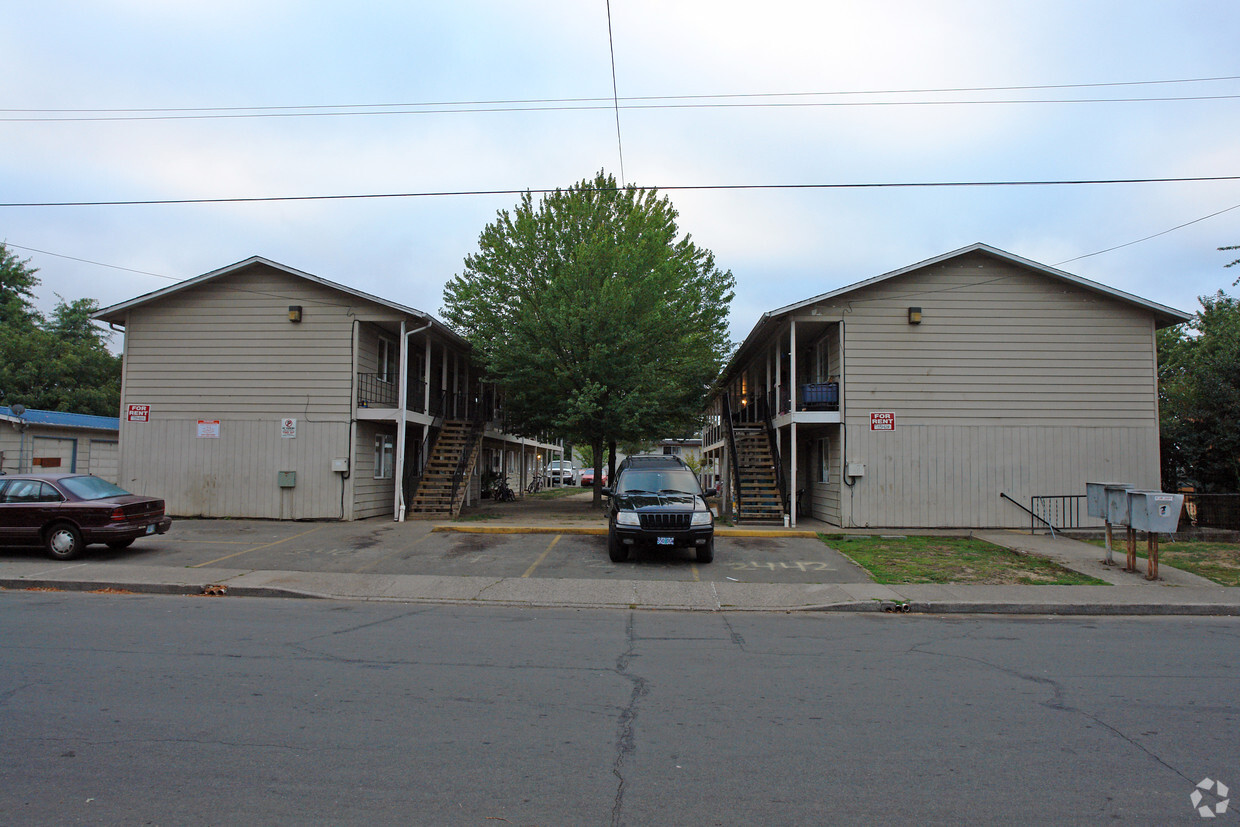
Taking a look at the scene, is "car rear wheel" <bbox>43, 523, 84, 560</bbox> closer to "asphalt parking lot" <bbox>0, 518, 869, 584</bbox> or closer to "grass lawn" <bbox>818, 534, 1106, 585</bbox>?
"asphalt parking lot" <bbox>0, 518, 869, 584</bbox>

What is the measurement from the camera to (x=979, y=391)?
18.6 meters

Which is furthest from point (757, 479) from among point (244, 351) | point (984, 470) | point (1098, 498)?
point (244, 351)

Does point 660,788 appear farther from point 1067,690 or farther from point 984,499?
point 984,499

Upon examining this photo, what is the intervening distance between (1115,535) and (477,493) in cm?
2035

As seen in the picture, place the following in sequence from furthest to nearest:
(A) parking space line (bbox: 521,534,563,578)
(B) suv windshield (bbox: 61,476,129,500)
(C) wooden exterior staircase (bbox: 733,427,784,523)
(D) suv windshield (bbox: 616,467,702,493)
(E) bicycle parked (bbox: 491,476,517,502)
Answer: (E) bicycle parked (bbox: 491,476,517,502), (C) wooden exterior staircase (bbox: 733,427,784,523), (D) suv windshield (bbox: 616,467,702,493), (B) suv windshield (bbox: 61,476,129,500), (A) parking space line (bbox: 521,534,563,578)

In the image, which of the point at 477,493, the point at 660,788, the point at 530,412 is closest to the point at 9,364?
the point at 477,493

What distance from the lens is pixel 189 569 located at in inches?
488

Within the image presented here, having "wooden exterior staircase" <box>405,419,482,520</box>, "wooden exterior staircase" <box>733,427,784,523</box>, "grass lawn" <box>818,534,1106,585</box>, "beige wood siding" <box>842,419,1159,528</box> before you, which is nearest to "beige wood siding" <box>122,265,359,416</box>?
"wooden exterior staircase" <box>405,419,482,520</box>

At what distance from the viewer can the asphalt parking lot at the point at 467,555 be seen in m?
12.7

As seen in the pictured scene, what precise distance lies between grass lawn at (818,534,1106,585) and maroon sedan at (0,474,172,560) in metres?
13.0

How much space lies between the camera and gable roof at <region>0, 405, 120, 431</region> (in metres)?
21.7

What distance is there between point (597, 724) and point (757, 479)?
51.2 feet

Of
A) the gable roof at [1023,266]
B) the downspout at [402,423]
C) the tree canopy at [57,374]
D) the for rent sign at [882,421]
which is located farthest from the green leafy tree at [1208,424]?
the tree canopy at [57,374]

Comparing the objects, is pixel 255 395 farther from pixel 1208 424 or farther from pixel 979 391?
pixel 1208 424
